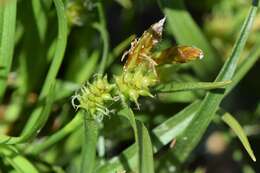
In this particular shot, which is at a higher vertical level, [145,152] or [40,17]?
[40,17]

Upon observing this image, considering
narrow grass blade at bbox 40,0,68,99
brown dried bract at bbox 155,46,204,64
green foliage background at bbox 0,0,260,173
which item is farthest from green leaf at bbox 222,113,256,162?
narrow grass blade at bbox 40,0,68,99

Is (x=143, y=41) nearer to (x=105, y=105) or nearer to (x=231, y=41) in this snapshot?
(x=105, y=105)

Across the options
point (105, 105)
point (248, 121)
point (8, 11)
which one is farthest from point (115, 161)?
point (248, 121)

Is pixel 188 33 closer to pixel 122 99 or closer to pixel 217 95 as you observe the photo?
pixel 217 95

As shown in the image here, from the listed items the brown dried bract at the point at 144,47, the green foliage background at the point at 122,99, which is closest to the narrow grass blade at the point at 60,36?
the green foliage background at the point at 122,99

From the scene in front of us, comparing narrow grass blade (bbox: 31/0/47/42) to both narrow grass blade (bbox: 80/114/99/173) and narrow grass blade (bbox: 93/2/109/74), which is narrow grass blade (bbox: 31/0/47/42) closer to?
narrow grass blade (bbox: 93/2/109/74)

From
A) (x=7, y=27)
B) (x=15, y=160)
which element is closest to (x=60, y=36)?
(x=7, y=27)

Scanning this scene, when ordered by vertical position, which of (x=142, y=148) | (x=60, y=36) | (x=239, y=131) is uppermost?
(x=60, y=36)

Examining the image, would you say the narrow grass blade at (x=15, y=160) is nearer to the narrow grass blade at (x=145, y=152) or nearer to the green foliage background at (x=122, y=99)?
the green foliage background at (x=122, y=99)
